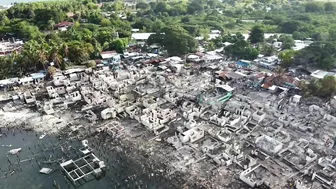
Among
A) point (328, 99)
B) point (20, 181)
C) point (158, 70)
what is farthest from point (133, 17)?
point (20, 181)

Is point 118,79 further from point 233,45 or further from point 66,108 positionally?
point 233,45

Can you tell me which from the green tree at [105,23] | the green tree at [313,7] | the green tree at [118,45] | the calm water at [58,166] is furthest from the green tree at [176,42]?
the green tree at [313,7]

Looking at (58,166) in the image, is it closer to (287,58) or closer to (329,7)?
(287,58)

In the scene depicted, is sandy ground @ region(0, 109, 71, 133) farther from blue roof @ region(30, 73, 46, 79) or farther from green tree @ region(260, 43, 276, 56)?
green tree @ region(260, 43, 276, 56)

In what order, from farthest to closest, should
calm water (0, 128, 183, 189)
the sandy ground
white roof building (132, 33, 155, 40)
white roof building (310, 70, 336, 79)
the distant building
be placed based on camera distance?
white roof building (132, 33, 155, 40)
the distant building
white roof building (310, 70, 336, 79)
the sandy ground
calm water (0, 128, 183, 189)

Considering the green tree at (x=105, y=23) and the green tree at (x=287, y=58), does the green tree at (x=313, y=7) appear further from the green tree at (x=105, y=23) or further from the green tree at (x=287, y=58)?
the green tree at (x=105, y=23)

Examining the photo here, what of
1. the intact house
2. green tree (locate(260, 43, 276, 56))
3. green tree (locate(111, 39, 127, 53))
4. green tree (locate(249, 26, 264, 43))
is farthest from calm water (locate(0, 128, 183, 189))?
green tree (locate(249, 26, 264, 43))

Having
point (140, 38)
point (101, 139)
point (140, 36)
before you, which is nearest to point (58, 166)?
point (101, 139)
